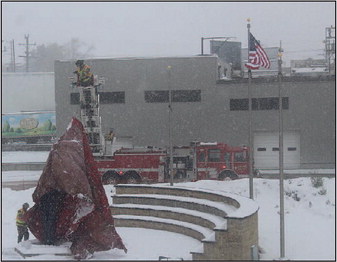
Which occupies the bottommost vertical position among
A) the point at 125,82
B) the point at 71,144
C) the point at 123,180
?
the point at 123,180

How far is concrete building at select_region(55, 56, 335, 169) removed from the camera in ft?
135

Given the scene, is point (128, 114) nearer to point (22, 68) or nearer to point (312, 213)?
point (312, 213)

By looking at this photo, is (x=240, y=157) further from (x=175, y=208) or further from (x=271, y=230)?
(x=271, y=230)

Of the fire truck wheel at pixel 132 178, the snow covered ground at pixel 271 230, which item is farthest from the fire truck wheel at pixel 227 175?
the snow covered ground at pixel 271 230

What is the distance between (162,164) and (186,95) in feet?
38.0

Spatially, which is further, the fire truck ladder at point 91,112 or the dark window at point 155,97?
the dark window at point 155,97

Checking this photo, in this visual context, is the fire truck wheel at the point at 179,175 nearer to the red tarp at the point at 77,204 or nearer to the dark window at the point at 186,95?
the dark window at the point at 186,95

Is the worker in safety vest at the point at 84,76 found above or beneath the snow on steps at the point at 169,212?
above

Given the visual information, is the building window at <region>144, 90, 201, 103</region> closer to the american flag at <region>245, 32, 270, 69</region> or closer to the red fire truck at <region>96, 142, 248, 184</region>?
the red fire truck at <region>96, 142, 248, 184</region>

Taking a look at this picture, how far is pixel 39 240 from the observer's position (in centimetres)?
1683

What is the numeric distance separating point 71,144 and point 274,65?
43.1 metres

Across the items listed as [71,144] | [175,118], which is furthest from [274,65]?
[71,144]

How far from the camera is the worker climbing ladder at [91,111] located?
27.7 m

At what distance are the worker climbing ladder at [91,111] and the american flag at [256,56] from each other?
34.8 ft
